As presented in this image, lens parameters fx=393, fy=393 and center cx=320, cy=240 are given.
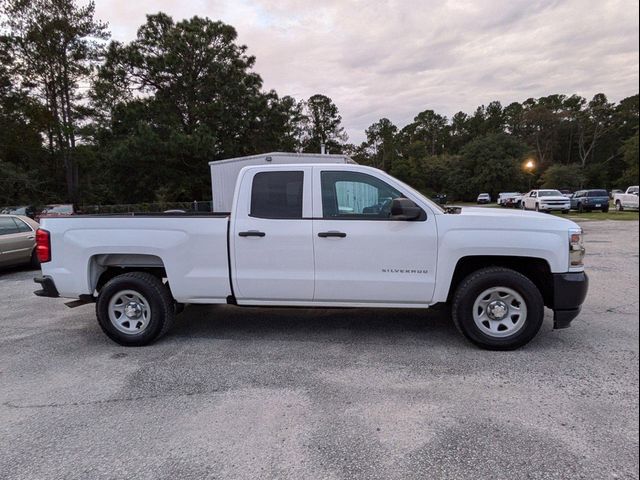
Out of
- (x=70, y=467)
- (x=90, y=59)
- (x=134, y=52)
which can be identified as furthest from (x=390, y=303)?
(x=90, y=59)

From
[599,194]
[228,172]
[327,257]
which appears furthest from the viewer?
[599,194]

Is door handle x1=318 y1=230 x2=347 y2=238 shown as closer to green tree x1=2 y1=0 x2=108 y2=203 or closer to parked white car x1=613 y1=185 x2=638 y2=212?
parked white car x1=613 y1=185 x2=638 y2=212

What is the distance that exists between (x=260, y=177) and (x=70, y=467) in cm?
301

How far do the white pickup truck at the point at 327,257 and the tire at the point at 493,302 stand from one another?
0.01 meters

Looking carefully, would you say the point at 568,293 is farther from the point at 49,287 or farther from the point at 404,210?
the point at 49,287

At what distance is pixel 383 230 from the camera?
4082 millimetres

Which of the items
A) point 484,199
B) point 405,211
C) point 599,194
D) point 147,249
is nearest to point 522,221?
point 405,211

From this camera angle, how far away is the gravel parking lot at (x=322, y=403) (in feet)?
7.99

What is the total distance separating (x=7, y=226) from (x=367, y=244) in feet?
30.9

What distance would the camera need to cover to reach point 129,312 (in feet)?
14.7

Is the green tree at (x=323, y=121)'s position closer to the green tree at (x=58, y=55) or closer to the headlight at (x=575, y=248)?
the green tree at (x=58, y=55)

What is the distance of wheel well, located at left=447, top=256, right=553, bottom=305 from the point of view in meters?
4.17

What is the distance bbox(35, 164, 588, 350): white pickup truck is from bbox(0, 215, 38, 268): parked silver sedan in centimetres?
594

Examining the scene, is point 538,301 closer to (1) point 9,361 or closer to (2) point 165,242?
(2) point 165,242
